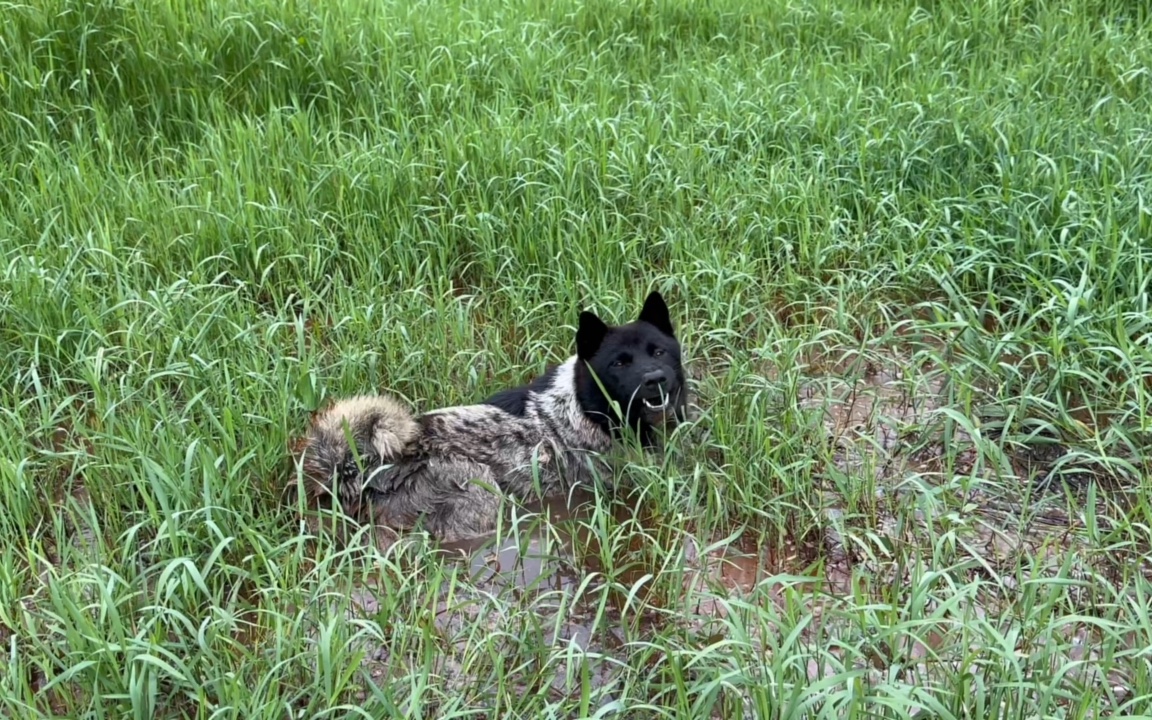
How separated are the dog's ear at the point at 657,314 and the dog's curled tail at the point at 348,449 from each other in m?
1.18

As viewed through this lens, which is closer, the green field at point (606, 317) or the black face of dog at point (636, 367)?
the green field at point (606, 317)

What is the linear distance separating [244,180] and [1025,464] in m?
4.15

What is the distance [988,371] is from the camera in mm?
3928

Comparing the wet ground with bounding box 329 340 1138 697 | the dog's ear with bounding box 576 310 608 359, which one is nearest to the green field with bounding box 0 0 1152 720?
the wet ground with bounding box 329 340 1138 697

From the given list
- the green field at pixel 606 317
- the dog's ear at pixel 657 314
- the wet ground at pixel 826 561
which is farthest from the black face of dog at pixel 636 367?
the wet ground at pixel 826 561

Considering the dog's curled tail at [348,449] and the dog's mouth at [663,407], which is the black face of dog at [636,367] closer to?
the dog's mouth at [663,407]

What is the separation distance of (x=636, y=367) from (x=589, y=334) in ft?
0.81

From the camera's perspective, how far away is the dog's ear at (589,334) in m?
4.05

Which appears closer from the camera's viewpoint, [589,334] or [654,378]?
[654,378]

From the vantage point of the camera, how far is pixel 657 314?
4.22m

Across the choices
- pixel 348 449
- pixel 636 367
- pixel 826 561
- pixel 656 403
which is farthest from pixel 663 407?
pixel 348 449

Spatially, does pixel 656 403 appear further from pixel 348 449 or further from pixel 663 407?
pixel 348 449

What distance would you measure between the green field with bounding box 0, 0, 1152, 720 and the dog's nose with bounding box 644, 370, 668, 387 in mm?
275

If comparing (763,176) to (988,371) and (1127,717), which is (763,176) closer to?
(988,371)
